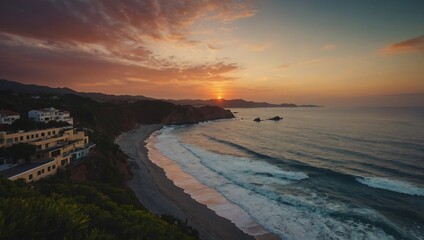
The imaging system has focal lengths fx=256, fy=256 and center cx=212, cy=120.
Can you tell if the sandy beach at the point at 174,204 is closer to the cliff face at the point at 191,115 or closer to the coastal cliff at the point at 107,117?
the coastal cliff at the point at 107,117

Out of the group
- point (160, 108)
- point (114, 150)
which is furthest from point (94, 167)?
point (160, 108)

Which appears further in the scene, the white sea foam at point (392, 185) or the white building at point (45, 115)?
the white building at point (45, 115)

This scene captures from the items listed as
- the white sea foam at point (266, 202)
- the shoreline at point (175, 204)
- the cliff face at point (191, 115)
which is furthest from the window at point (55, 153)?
the cliff face at point (191, 115)

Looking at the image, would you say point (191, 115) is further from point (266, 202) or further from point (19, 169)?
point (19, 169)

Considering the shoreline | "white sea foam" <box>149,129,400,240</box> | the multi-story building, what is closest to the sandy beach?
the shoreline

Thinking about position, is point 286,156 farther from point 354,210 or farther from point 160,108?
A: point 160,108

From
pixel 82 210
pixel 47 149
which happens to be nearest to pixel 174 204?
pixel 82 210
